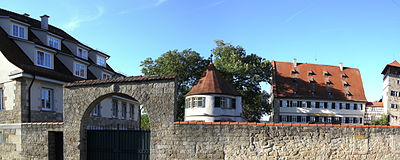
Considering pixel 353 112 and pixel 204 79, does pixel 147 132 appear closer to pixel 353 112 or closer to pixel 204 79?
pixel 204 79

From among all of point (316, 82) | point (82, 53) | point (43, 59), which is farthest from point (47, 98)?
point (316, 82)

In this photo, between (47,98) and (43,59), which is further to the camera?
(43,59)

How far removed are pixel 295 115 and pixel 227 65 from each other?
19.9 m

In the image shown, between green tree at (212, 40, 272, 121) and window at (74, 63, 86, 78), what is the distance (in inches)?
755

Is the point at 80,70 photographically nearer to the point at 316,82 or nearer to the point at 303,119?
the point at 303,119

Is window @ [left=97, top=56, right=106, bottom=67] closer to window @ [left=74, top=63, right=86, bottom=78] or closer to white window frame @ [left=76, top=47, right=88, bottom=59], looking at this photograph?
white window frame @ [left=76, top=47, right=88, bottom=59]

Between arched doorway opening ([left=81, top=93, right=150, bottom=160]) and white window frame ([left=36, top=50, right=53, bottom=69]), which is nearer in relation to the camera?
arched doorway opening ([left=81, top=93, right=150, bottom=160])

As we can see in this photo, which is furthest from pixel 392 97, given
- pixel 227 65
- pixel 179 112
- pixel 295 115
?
pixel 179 112

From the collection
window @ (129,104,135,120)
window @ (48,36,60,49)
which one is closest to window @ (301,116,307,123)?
window @ (129,104,135,120)

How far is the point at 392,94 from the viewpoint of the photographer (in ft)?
205

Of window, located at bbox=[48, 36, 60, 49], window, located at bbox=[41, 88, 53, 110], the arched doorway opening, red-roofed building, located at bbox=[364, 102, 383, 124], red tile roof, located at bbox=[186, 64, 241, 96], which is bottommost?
red-roofed building, located at bbox=[364, 102, 383, 124]

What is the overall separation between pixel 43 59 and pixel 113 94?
11.1m

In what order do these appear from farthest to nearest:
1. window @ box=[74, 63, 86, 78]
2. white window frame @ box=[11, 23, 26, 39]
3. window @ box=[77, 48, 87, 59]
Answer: window @ box=[77, 48, 87, 59] → window @ box=[74, 63, 86, 78] → white window frame @ box=[11, 23, 26, 39]

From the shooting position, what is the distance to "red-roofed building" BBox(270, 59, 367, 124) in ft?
184
